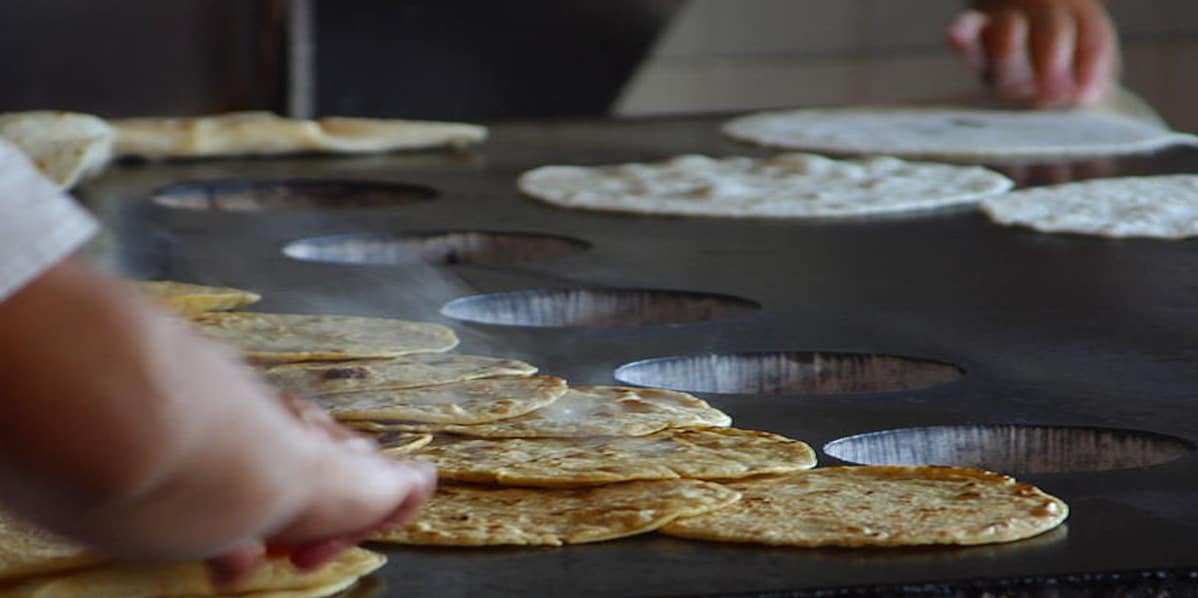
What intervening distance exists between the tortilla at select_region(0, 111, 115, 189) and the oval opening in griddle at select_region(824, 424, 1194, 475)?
1582mm

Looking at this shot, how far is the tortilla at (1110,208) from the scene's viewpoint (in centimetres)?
222

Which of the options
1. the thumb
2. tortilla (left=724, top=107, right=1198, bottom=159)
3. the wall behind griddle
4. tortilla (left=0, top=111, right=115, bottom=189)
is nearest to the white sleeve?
the thumb

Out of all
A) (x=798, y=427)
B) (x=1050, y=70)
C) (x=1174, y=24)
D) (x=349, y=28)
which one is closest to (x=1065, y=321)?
(x=798, y=427)

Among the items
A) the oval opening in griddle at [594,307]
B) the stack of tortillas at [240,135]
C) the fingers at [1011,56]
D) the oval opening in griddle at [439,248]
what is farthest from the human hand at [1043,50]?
the oval opening in griddle at [594,307]

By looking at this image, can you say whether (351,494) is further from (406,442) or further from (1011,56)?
(1011,56)

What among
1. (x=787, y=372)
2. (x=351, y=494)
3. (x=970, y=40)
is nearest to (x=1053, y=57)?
(x=970, y=40)

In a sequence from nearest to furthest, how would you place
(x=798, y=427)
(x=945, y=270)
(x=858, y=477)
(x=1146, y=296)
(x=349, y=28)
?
(x=858, y=477)
(x=798, y=427)
(x=1146, y=296)
(x=945, y=270)
(x=349, y=28)

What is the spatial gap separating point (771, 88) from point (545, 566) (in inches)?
186

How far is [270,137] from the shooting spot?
10.3 feet

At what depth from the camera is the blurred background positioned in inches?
159

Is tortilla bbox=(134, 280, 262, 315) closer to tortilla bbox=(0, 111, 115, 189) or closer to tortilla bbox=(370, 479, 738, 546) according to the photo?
tortilla bbox=(370, 479, 738, 546)

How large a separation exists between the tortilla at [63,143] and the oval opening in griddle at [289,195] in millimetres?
115

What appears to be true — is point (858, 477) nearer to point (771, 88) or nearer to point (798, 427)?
point (798, 427)

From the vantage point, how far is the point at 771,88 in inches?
223
